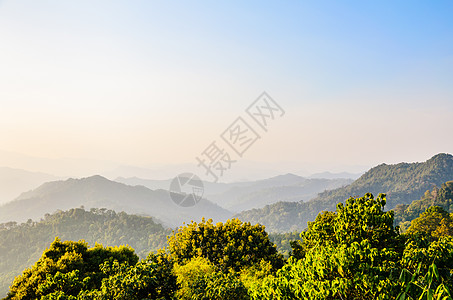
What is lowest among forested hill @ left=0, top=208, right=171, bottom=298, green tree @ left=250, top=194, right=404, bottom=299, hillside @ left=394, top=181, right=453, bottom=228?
forested hill @ left=0, top=208, right=171, bottom=298

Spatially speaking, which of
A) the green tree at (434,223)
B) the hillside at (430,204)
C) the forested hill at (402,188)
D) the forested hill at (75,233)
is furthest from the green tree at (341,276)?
the forested hill at (402,188)

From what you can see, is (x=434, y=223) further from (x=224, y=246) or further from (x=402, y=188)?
(x=402, y=188)

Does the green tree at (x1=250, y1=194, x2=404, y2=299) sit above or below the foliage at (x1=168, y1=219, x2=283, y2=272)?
above

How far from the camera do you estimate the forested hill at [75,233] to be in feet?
352

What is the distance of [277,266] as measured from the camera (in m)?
18.0

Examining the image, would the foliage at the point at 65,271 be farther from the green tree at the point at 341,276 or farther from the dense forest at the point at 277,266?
the green tree at the point at 341,276

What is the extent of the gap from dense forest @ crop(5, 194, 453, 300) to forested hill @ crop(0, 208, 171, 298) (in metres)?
91.9

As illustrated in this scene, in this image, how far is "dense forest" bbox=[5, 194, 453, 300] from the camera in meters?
6.30

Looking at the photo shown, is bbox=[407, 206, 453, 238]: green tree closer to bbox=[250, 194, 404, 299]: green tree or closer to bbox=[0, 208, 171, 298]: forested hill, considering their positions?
bbox=[250, 194, 404, 299]: green tree

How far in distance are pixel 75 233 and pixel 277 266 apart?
396 feet

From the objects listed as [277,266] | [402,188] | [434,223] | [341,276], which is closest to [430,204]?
[434,223]

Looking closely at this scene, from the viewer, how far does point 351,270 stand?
6680mm

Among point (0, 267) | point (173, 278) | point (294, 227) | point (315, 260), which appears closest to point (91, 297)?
point (173, 278)

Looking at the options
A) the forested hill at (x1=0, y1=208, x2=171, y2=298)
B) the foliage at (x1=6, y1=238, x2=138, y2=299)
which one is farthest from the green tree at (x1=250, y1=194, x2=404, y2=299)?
the forested hill at (x1=0, y1=208, x2=171, y2=298)
